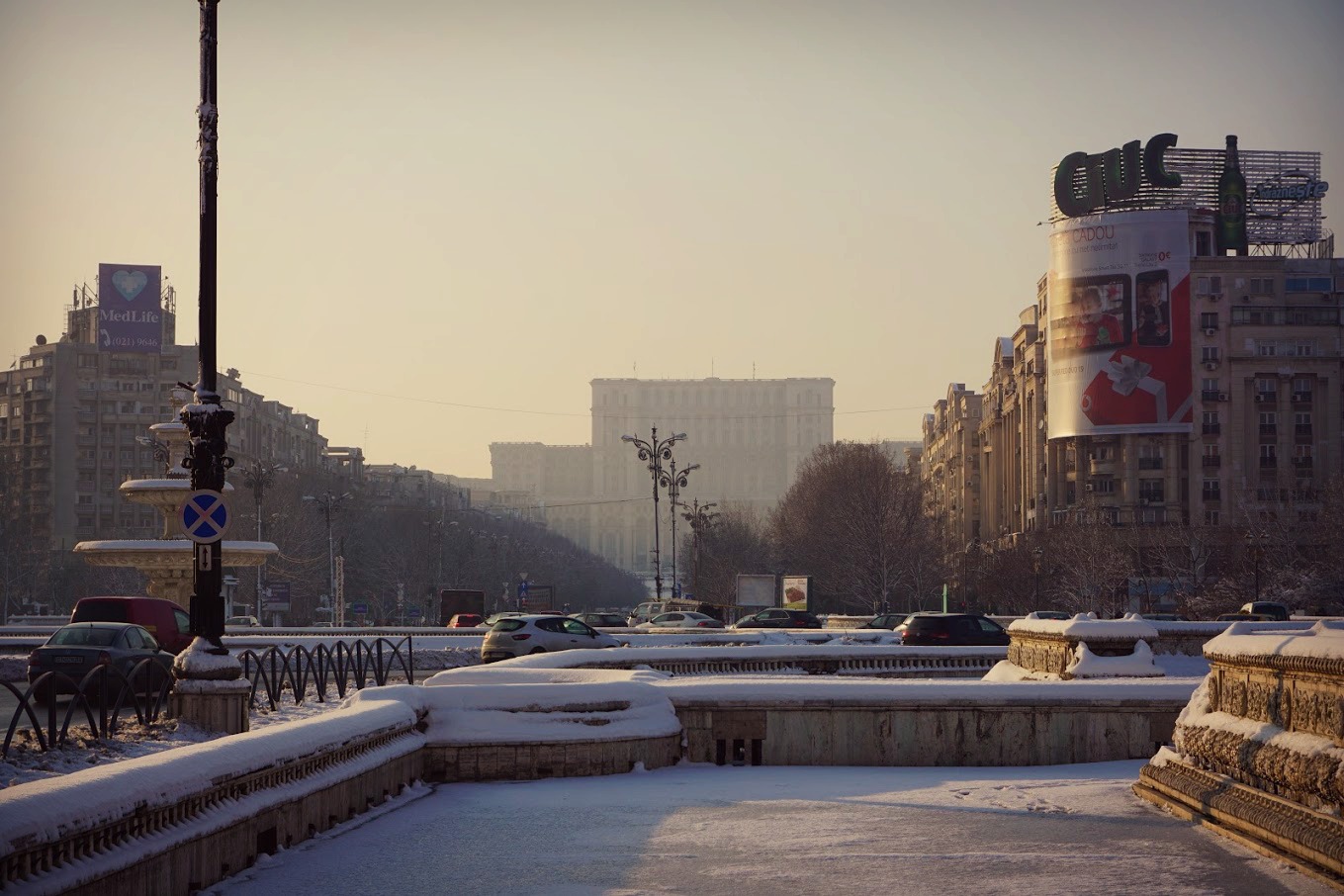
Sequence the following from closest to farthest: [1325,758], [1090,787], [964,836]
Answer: [1325,758]
[964,836]
[1090,787]

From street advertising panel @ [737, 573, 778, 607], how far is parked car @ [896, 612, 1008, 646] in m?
36.6

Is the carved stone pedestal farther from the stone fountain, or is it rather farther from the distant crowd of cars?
the stone fountain

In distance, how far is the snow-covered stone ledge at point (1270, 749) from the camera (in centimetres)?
951

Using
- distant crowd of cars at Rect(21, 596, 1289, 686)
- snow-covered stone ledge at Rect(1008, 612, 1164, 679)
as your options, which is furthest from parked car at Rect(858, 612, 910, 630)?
snow-covered stone ledge at Rect(1008, 612, 1164, 679)

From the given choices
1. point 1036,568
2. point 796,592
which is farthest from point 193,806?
point 1036,568

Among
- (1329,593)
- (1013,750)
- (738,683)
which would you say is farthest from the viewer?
(1329,593)

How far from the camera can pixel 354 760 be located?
13234 mm

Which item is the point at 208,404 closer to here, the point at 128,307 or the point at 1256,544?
the point at 1256,544

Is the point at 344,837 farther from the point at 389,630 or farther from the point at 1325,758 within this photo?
the point at 389,630

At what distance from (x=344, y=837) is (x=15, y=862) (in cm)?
490

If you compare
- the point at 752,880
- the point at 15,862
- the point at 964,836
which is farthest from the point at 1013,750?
the point at 15,862

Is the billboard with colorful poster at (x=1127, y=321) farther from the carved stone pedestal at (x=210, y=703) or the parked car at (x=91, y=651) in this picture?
the carved stone pedestal at (x=210, y=703)

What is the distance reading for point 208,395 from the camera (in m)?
16.7

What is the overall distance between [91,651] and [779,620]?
40.4m
